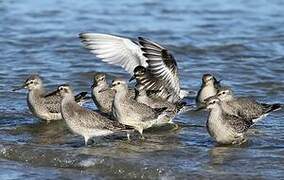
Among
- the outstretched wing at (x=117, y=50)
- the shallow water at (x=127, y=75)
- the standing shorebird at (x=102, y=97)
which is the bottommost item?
the shallow water at (x=127, y=75)

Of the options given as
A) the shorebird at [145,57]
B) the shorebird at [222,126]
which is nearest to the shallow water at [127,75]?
the shorebird at [222,126]

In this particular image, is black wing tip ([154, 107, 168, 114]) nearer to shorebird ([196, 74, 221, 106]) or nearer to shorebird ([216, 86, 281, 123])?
shorebird ([216, 86, 281, 123])

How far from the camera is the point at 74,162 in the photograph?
37.1ft

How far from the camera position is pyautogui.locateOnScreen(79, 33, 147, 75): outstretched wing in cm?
1408

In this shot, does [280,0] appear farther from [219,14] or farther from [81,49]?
[81,49]

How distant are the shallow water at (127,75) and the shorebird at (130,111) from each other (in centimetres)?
25

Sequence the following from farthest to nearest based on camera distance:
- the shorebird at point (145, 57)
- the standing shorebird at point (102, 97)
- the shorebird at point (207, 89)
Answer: the shorebird at point (207, 89), the standing shorebird at point (102, 97), the shorebird at point (145, 57)

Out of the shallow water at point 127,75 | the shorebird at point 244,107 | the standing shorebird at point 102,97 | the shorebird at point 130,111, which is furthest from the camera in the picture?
the standing shorebird at point 102,97

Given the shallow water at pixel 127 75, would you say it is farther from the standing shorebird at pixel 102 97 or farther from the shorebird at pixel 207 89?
the standing shorebird at pixel 102 97

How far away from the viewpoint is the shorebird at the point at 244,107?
13.3 metres

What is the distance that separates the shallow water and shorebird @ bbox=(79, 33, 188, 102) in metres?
0.68

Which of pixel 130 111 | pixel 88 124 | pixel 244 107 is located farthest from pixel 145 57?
pixel 88 124

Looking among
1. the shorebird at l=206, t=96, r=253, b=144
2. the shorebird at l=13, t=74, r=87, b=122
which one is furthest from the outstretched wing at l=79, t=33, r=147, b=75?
the shorebird at l=206, t=96, r=253, b=144

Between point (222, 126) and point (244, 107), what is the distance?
1.41m
